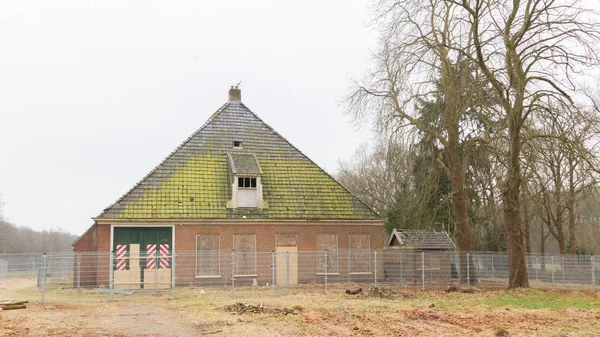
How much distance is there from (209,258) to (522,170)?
44.3 feet

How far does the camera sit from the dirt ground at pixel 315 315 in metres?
13.5

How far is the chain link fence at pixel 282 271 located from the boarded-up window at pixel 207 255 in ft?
0.14

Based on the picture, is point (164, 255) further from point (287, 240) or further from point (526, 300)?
point (526, 300)

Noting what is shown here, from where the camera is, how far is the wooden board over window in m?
27.3

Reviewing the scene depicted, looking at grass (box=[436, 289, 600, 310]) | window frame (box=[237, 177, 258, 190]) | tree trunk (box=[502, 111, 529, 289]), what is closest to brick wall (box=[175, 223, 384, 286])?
window frame (box=[237, 177, 258, 190])

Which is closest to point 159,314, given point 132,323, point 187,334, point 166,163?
point 132,323

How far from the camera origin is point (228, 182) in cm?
2795

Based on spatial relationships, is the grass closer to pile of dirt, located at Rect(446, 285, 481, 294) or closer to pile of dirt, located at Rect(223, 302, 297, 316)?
pile of dirt, located at Rect(446, 285, 481, 294)

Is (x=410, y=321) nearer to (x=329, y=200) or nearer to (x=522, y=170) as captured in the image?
(x=522, y=170)

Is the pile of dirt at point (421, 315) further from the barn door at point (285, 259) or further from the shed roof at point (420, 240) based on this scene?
the shed roof at point (420, 240)

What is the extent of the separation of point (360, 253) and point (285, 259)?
12.1 ft

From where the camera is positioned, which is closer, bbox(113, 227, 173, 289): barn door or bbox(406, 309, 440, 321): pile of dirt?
bbox(406, 309, 440, 321): pile of dirt

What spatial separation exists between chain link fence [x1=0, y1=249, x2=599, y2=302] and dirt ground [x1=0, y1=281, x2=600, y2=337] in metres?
1.66

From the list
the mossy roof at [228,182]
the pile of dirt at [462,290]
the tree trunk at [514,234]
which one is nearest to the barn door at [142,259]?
the mossy roof at [228,182]
